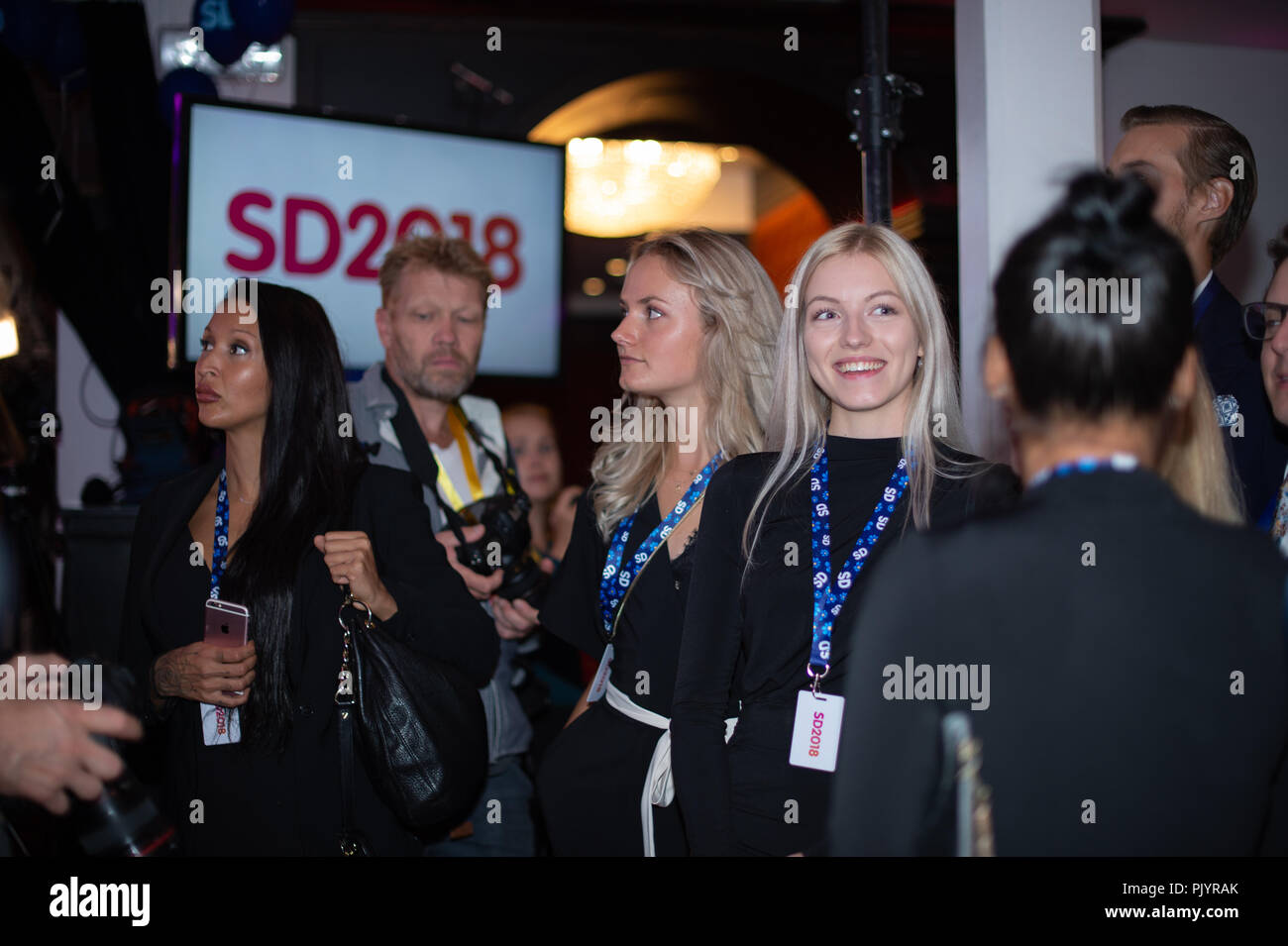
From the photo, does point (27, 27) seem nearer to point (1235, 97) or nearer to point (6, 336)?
point (6, 336)

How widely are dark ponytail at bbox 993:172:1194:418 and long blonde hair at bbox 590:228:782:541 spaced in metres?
1.23

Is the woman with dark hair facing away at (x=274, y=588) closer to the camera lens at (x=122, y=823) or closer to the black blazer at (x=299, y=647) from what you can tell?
the black blazer at (x=299, y=647)

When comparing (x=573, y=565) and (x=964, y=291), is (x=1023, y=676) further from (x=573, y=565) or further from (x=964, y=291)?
(x=964, y=291)

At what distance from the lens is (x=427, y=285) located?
121 inches

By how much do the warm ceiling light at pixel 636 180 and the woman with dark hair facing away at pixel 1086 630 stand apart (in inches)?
230

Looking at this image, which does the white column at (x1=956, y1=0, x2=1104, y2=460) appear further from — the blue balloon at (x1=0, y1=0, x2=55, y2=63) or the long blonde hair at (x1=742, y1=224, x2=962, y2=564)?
the blue balloon at (x1=0, y1=0, x2=55, y2=63)

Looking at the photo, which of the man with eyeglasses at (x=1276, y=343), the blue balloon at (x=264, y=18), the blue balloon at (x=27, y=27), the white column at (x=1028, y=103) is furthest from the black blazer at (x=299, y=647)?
the blue balloon at (x=27, y=27)

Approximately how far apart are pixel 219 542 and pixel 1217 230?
222cm

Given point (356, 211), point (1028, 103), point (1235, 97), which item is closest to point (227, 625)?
point (1028, 103)

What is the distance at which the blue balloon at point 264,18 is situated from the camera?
3.85 meters

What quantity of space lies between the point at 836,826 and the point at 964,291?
168 cm

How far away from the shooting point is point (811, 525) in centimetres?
170

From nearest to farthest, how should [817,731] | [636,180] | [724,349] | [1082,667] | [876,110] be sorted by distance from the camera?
[1082,667] < [817,731] < [724,349] < [876,110] < [636,180]

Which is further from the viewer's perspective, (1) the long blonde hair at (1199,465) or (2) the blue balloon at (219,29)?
(2) the blue balloon at (219,29)
